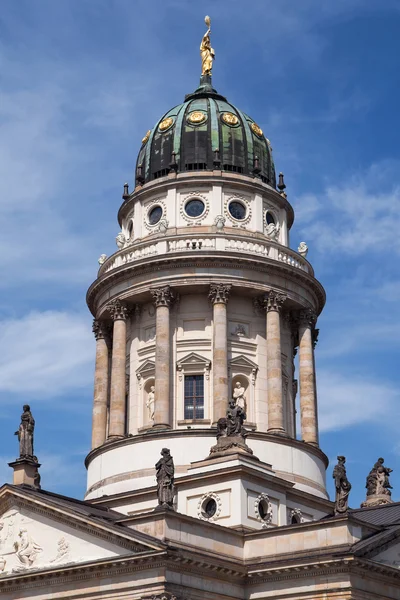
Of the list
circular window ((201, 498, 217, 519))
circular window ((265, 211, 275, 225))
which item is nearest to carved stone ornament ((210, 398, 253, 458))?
circular window ((201, 498, 217, 519))

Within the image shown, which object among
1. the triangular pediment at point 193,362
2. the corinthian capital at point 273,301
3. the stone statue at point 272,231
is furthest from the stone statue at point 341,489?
the stone statue at point 272,231

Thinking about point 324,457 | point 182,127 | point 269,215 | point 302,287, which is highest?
point 182,127

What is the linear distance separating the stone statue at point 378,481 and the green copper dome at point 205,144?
16283 mm

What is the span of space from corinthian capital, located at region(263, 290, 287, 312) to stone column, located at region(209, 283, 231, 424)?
215 centimetres

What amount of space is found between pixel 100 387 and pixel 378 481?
48.6ft

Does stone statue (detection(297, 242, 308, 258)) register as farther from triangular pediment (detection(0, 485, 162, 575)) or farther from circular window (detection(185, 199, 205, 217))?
triangular pediment (detection(0, 485, 162, 575))

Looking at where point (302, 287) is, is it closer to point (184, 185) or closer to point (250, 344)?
point (250, 344)

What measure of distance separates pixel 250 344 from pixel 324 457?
6.71 m

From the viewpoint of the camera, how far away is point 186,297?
5588cm

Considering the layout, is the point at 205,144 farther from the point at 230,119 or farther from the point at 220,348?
the point at 220,348

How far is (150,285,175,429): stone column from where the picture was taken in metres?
52.7

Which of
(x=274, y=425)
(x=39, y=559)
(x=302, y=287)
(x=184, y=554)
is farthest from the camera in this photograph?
(x=302, y=287)

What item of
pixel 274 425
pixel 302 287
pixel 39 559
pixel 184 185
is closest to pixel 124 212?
pixel 184 185

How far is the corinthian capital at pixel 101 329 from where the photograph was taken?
58.9 metres
